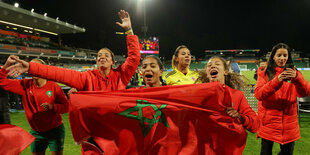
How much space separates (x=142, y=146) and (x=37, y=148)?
5.51 ft

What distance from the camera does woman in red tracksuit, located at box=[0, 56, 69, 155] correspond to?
2588 mm

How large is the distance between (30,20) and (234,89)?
42048 mm

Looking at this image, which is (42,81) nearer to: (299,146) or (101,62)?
(101,62)

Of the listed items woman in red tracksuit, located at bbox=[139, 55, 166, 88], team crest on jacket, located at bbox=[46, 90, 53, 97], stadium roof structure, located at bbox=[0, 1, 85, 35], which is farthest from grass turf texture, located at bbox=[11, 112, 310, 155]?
stadium roof structure, located at bbox=[0, 1, 85, 35]

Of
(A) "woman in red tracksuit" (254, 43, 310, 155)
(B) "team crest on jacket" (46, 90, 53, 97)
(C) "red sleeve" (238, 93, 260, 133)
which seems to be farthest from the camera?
(B) "team crest on jacket" (46, 90, 53, 97)

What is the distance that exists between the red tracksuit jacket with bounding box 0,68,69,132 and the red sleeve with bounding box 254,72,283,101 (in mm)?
2691

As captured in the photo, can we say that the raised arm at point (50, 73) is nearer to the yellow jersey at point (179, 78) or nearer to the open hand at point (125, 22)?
the open hand at point (125, 22)

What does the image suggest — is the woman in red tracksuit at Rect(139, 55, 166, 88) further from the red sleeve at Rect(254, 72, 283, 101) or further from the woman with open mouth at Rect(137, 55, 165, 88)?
the red sleeve at Rect(254, 72, 283, 101)

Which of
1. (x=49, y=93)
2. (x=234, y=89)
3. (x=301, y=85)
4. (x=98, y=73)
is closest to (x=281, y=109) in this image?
(x=301, y=85)

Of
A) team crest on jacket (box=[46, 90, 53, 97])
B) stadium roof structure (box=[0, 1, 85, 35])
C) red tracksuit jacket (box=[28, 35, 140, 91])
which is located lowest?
team crest on jacket (box=[46, 90, 53, 97])

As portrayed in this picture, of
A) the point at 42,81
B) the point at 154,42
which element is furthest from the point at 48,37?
the point at 42,81

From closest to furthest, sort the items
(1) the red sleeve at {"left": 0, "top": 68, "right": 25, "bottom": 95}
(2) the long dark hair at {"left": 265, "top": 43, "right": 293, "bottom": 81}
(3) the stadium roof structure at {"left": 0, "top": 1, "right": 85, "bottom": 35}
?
(1) the red sleeve at {"left": 0, "top": 68, "right": 25, "bottom": 95}
(2) the long dark hair at {"left": 265, "top": 43, "right": 293, "bottom": 81}
(3) the stadium roof structure at {"left": 0, "top": 1, "right": 85, "bottom": 35}

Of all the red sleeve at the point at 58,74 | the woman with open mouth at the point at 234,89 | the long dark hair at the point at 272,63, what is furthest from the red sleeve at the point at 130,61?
the long dark hair at the point at 272,63

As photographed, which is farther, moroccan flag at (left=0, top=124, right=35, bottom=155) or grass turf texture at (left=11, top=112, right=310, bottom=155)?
grass turf texture at (left=11, top=112, right=310, bottom=155)
